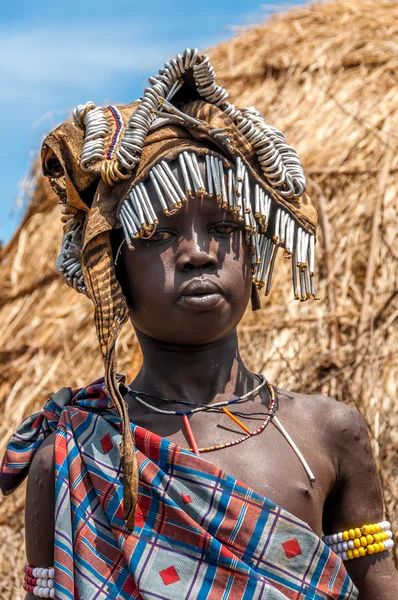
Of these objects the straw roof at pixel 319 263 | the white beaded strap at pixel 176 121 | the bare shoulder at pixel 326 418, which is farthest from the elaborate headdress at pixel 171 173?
the straw roof at pixel 319 263

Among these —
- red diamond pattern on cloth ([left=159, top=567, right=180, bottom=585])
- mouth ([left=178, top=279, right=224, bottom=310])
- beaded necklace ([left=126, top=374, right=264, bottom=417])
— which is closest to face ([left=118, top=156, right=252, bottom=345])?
mouth ([left=178, top=279, right=224, bottom=310])

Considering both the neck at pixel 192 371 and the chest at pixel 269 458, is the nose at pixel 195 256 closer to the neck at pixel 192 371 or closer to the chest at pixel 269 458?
the neck at pixel 192 371

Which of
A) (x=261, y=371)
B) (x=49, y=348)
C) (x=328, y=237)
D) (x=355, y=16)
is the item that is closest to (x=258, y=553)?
(x=261, y=371)

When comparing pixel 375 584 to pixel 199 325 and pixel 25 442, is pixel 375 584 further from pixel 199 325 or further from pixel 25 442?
pixel 25 442

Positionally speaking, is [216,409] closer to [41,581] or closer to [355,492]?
[355,492]

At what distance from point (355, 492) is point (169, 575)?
46 cm

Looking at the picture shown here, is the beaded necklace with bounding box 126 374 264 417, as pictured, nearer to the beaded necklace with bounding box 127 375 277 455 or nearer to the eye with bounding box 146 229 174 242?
the beaded necklace with bounding box 127 375 277 455

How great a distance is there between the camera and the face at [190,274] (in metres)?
1.93

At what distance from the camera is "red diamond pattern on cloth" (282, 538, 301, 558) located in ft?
6.22

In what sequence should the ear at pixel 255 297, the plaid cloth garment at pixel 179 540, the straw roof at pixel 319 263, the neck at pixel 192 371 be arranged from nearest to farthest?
the plaid cloth garment at pixel 179 540
the neck at pixel 192 371
the ear at pixel 255 297
the straw roof at pixel 319 263

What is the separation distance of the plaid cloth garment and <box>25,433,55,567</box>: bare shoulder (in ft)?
0.18

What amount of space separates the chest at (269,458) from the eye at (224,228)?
0.38 meters

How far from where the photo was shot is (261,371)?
13.0ft

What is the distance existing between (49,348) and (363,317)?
1.68 m
